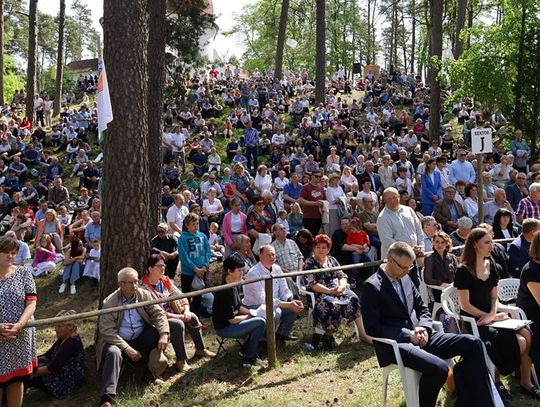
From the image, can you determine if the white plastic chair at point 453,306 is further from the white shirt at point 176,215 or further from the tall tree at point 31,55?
the tall tree at point 31,55

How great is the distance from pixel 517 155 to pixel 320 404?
11.4 metres

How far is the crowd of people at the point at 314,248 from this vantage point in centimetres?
505

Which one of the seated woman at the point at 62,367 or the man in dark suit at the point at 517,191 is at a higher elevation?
the man in dark suit at the point at 517,191

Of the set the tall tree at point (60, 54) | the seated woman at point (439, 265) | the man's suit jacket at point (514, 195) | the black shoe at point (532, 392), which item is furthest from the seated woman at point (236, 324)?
the tall tree at point (60, 54)

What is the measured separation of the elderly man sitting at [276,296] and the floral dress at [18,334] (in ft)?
8.50

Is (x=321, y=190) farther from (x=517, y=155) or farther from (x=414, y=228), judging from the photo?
(x=517, y=155)

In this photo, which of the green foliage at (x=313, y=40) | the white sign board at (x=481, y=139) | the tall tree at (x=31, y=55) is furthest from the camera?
the green foliage at (x=313, y=40)

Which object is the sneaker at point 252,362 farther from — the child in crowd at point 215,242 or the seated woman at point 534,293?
the child in crowd at point 215,242

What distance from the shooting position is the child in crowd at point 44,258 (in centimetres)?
1210

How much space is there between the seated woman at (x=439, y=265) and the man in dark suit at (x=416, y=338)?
1.95 meters

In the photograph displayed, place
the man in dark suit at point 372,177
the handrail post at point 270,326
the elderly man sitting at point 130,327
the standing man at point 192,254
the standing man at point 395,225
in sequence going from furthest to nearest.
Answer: the man in dark suit at point 372,177
the standing man at point 192,254
the standing man at point 395,225
the handrail post at point 270,326
the elderly man sitting at point 130,327

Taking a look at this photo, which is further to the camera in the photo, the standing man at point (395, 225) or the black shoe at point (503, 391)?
the standing man at point (395, 225)

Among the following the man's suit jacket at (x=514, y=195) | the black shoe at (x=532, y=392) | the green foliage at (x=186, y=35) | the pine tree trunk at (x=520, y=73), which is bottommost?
the black shoe at (x=532, y=392)

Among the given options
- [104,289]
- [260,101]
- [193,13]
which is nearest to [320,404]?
[104,289]
